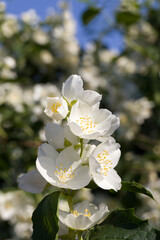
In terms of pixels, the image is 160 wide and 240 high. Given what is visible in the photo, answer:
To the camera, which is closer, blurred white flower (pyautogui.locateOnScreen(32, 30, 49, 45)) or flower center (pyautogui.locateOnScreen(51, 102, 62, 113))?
flower center (pyautogui.locateOnScreen(51, 102, 62, 113))

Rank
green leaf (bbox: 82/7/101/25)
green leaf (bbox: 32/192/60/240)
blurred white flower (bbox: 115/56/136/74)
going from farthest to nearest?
blurred white flower (bbox: 115/56/136/74) < green leaf (bbox: 82/7/101/25) < green leaf (bbox: 32/192/60/240)

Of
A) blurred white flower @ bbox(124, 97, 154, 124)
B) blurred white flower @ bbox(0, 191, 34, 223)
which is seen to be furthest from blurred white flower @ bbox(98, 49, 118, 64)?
blurred white flower @ bbox(0, 191, 34, 223)

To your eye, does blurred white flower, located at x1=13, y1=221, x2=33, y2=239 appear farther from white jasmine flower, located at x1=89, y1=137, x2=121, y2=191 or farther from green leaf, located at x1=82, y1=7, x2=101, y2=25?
green leaf, located at x1=82, y1=7, x2=101, y2=25

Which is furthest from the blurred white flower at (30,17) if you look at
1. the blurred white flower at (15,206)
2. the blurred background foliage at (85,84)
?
the blurred white flower at (15,206)

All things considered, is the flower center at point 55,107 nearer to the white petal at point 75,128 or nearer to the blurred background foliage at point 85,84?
the white petal at point 75,128

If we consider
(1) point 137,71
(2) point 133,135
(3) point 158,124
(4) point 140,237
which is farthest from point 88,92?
(1) point 137,71

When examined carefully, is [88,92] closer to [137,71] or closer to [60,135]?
[60,135]
